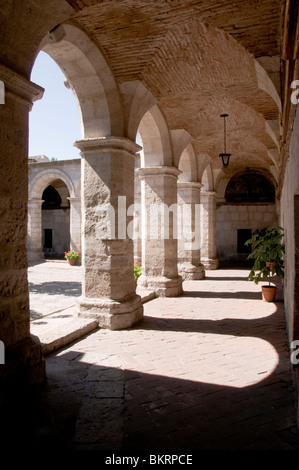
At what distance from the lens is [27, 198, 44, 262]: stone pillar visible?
16.7m

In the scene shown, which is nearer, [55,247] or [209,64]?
[209,64]

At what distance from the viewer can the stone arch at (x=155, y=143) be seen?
7.68 metres

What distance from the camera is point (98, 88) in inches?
203

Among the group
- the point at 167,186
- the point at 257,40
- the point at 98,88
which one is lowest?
the point at 167,186

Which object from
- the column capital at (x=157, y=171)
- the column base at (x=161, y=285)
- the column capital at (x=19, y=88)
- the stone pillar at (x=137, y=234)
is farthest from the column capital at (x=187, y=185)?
the column capital at (x=19, y=88)

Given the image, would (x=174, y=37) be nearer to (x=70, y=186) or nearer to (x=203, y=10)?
(x=203, y=10)

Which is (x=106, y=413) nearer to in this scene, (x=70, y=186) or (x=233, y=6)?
(x=233, y=6)

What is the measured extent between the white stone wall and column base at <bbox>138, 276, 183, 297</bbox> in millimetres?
9623

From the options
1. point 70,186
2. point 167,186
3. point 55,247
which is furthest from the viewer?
point 55,247

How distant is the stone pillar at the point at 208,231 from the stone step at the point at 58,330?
8.42m

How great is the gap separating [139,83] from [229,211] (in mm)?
12201
